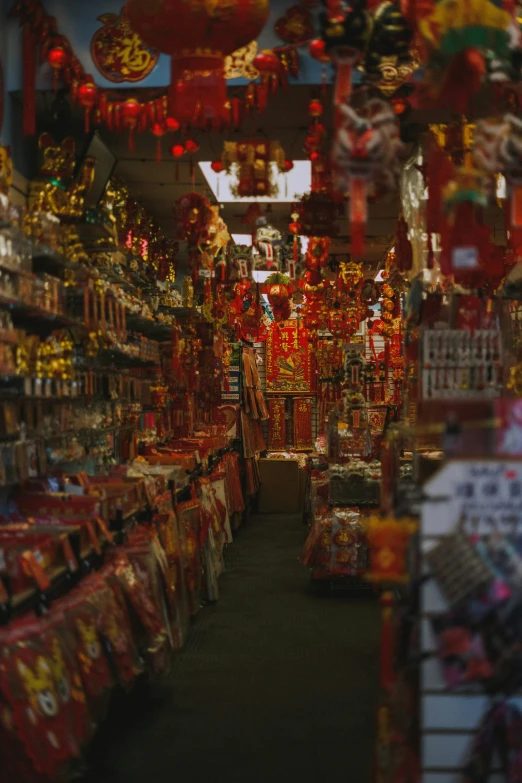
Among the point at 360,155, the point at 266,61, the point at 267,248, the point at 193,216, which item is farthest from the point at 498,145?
the point at 267,248

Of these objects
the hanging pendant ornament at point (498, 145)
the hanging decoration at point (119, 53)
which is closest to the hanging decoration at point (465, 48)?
the hanging pendant ornament at point (498, 145)

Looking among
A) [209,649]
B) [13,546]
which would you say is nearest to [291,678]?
[209,649]

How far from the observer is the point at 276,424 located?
15453 mm

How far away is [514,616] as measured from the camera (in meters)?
2.32

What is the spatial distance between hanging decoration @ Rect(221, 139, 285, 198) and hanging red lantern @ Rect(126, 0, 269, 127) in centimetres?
99

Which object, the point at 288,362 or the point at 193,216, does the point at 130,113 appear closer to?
the point at 193,216

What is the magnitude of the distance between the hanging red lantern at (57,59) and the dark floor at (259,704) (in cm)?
325

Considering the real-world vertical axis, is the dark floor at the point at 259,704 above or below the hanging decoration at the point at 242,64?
below

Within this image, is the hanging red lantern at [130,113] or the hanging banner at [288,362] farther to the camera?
the hanging banner at [288,362]

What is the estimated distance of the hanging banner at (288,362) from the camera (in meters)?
15.6

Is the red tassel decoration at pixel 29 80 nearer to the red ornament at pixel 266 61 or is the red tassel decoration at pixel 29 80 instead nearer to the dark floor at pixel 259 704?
the red ornament at pixel 266 61

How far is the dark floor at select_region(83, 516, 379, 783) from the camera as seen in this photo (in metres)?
3.78

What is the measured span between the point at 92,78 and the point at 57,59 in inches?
10.4

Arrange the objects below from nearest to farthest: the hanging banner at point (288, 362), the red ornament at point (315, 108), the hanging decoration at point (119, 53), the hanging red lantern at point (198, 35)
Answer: the hanging red lantern at point (198, 35) < the red ornament at point (315, 108) < the hanging decoration at point (119, 53) < the hanging banner at point (288, 362)
